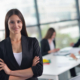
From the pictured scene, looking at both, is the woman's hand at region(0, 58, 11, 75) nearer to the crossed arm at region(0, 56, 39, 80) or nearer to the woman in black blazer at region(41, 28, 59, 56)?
the crossed arm at region(0, 56, 39, 80)

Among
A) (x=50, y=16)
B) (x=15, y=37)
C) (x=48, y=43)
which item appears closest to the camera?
(x=15, y=37)

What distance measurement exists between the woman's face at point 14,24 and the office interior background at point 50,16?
11.0 ft

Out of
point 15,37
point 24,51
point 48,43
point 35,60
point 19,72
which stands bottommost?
point 48,43

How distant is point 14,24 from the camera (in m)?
2.06

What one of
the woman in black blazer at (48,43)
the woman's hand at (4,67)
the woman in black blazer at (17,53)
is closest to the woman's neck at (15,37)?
the woman in black blazer at (17,53)

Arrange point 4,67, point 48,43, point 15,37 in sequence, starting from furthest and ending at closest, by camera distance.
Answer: point 48,43
point 15,37
point 4,67

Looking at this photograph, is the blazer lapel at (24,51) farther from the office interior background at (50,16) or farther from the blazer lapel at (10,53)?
the office interior background at (50,16)

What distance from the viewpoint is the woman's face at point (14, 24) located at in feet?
6.75

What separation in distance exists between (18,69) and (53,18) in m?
4.38

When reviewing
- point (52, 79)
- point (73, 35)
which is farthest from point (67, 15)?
point (52, 79)

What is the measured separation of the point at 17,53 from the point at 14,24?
0.33 m

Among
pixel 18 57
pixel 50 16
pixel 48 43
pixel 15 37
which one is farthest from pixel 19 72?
pixel 50 16

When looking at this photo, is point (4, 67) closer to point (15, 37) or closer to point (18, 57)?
point (18, 57)

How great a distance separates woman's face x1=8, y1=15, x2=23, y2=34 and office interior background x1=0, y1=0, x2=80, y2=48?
336cm
